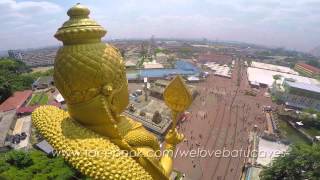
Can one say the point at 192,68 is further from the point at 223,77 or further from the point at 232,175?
the point at 232,175

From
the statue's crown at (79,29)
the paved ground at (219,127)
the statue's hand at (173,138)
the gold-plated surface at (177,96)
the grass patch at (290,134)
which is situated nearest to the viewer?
the statue's crown at (79,29)

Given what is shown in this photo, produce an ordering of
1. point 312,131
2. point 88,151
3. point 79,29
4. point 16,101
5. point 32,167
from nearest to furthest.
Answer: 1. point 88,151
2. point 79,29
3. point 32,167
4. point 312,131
5. point 16,101

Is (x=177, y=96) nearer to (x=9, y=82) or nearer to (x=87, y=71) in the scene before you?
(x=87, y=71)

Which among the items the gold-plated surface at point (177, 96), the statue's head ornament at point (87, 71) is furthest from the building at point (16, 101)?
the statue's head ornament at point (87, 71)

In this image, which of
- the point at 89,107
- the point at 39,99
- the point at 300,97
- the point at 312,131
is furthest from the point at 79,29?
the point at 300,97

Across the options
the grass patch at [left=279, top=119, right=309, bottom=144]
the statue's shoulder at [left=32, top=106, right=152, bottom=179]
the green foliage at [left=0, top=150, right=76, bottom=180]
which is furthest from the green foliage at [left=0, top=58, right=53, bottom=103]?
the statue's shoulder at [left=32, top=106, right=152, bottom=179]

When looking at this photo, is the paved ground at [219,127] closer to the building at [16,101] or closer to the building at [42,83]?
the building at [16,101]

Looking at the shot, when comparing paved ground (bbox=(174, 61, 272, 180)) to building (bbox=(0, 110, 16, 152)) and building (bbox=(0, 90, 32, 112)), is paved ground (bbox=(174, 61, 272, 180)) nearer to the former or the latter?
building (bbox=(0, 110, 16, 152))
